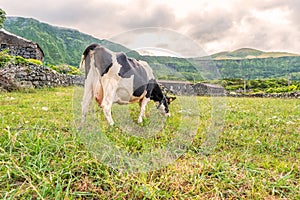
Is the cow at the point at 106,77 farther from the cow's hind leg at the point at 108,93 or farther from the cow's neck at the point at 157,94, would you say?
the cow's neck at the point at 157,94

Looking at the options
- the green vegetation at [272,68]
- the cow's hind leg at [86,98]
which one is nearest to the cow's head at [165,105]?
the cow's hind leg at [86,98]

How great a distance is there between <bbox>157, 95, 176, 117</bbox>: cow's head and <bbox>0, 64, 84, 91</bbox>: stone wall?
5.72 metres

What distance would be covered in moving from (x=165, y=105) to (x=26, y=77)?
894 centimetres

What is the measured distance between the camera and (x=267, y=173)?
8.97 feet

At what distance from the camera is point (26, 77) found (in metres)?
12.2

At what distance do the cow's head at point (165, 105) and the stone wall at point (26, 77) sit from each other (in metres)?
5.72

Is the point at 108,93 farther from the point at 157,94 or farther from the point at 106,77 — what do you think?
the point at 157,94

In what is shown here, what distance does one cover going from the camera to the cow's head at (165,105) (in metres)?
5.99

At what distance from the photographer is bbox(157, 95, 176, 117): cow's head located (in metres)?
5.99

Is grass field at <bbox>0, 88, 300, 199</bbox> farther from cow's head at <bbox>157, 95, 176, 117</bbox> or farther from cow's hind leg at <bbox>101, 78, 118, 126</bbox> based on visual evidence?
cow's head at <bbox>157, 95, 176, 117</bbox>

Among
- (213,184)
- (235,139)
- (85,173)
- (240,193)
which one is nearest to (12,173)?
(85,173)

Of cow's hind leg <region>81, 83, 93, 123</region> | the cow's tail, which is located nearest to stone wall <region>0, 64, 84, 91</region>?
the cow's tail

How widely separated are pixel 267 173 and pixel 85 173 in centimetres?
196

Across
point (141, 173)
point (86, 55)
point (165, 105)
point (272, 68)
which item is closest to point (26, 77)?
A: point (165, 105)
